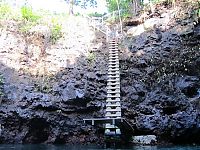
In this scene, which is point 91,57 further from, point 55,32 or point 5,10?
point 5,10

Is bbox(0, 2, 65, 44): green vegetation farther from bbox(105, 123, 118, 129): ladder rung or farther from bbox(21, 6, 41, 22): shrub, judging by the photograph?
bbox(105, 123, 118, 129): ladder rung

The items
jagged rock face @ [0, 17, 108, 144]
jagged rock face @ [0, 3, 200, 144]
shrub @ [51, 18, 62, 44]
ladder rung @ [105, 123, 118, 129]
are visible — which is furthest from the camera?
shrub @ [51, 18, 62, 44]

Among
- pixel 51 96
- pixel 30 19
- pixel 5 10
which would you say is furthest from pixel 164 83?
pixel 5 10

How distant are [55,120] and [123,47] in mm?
7775

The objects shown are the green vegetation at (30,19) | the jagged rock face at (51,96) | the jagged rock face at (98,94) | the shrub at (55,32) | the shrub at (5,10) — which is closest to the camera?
the jagged rock face at (98,94)

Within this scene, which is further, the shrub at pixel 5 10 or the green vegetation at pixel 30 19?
the shrub at pixel 5 10

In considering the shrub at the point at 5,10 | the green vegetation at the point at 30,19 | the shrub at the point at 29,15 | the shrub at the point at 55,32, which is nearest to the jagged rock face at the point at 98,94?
the shrub at the point at 55,32

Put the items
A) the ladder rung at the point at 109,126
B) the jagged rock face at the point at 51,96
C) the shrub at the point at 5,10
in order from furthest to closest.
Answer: the shrub at the point at 5,10
the jagged rock face at the point at 51,96
the ladder rung at the point at 109,126

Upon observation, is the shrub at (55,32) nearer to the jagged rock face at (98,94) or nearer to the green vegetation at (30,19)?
the green vegetation at (30,19)

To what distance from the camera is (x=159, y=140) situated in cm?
1806

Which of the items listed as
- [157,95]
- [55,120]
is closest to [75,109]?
[55,120]

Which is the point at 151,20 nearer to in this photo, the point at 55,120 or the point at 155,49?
the point at 155,49

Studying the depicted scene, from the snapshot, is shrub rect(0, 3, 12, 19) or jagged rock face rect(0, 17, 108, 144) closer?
jagged rock face rect(0, 17, 108, 144)

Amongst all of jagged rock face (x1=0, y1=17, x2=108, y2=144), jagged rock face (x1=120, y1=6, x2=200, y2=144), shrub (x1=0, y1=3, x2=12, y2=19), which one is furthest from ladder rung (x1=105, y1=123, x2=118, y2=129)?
shrub (x1=0, y1=3, x2=12, y2=19)
